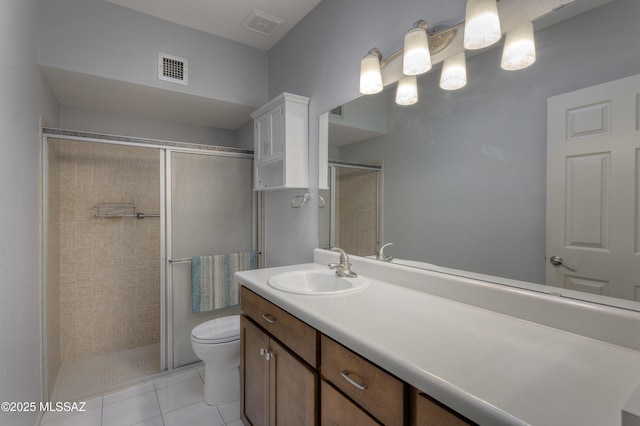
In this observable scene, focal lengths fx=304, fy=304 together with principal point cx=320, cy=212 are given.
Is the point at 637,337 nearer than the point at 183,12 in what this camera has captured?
Yes

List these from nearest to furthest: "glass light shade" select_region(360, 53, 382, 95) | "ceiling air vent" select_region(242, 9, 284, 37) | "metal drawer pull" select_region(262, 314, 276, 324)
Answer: "metal drawer pull" select_region(262, 314, 276, 324) < "glass light shade" select_region(360, 53, 382, 95) < "ceiling air vent" select_region(242, 9, 284, 37)

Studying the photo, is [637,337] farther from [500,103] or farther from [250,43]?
[250,43]

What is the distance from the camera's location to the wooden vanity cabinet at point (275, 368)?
1092mm

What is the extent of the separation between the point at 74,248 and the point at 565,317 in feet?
10.8

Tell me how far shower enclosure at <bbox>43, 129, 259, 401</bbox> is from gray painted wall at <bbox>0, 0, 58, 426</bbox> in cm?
38

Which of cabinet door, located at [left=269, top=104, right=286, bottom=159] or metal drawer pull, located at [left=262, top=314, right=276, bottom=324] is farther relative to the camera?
cabinet door, located at [left=269, top=104, right=286, bottom=159]

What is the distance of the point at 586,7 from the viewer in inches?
36.3

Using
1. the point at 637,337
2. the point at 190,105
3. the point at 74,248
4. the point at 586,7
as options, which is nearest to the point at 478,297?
the point at 637,337

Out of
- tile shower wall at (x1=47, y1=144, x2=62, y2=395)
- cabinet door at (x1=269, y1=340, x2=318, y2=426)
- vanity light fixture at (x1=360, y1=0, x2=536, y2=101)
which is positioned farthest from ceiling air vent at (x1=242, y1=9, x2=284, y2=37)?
cabinet door at (x1=269, y1=340, x2=318, y2=426)

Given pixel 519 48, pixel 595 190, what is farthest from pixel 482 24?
pixel 595 190

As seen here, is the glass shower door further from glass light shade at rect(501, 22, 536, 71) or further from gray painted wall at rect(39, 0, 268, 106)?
glass light shade at rect(501, 22, 536, 71)

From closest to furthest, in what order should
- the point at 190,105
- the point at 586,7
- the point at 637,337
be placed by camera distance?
the point at 637,337 < the point at 586,7 < the point at 190,105

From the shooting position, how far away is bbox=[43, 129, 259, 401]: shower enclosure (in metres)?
2.33

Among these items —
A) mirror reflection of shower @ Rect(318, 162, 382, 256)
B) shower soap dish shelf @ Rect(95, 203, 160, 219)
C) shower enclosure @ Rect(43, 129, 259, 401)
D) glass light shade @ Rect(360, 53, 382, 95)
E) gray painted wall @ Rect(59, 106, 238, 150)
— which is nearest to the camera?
glass light shade @ Rect(360, 53, 382, 95)
